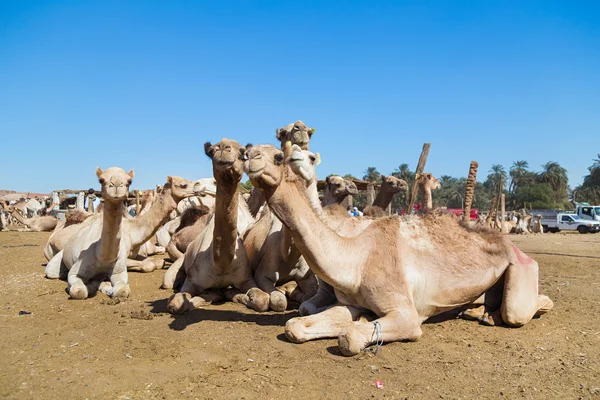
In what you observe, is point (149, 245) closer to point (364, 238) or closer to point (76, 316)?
point (76, 316)

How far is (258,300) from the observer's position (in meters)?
5.62

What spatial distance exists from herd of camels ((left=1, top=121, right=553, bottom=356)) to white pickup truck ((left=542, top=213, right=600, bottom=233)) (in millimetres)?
30742

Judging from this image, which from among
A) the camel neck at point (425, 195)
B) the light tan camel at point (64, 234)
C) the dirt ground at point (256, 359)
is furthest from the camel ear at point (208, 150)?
the camel neck at point (425, 195)

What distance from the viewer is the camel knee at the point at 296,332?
4270 millimetres

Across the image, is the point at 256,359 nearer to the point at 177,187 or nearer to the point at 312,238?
the point at 312,238

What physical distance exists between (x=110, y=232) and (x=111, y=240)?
149mm

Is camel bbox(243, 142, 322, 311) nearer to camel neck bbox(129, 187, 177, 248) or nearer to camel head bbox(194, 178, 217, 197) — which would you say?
camel neck bbox(129, 187, 177, 248)

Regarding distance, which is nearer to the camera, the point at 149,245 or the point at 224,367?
the point at 224,367

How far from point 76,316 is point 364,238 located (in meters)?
3.55

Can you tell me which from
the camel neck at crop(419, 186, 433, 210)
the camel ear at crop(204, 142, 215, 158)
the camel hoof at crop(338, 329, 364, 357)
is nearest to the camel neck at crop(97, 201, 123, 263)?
the camel ear at crop(204, 142, 215, 158)

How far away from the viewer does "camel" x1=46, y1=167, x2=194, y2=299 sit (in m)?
6.27

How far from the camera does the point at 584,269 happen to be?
9.98 metres

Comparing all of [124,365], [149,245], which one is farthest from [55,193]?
[124,365]

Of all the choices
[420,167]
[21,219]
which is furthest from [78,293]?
[21,219]
